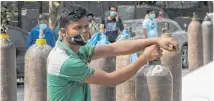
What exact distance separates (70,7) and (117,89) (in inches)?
140

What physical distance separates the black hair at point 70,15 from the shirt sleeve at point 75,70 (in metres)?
0.30

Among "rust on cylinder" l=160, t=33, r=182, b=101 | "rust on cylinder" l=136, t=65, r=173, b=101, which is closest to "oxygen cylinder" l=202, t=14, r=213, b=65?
"rust on cylinder" l=160, t=33, r=182, b=101

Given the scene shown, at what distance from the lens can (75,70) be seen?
4.09m

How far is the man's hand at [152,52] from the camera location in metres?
4.33

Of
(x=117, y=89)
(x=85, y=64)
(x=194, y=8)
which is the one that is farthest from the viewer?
(x=194, y=8)

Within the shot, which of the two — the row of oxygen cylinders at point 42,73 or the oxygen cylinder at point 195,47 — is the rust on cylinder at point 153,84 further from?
the oxygen cylinder at point 195,47

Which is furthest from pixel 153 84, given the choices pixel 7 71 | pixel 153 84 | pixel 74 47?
pixel 7 71

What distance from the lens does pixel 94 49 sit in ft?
15.1

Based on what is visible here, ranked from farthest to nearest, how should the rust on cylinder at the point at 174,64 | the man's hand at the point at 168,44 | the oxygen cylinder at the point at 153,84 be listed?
the rust on cylinder at the point at 174,64 < the oxygen cylinder at the point at 153,84 < the man's hand at the point at 168,44

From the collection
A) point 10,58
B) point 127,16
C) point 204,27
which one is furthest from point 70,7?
point 127,16

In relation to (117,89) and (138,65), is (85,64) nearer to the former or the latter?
(138,65)

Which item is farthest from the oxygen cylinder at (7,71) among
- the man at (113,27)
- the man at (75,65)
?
the man at (113,27)

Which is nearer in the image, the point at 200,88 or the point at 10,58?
the point at 200,88

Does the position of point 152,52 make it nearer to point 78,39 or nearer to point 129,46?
point 129,46
